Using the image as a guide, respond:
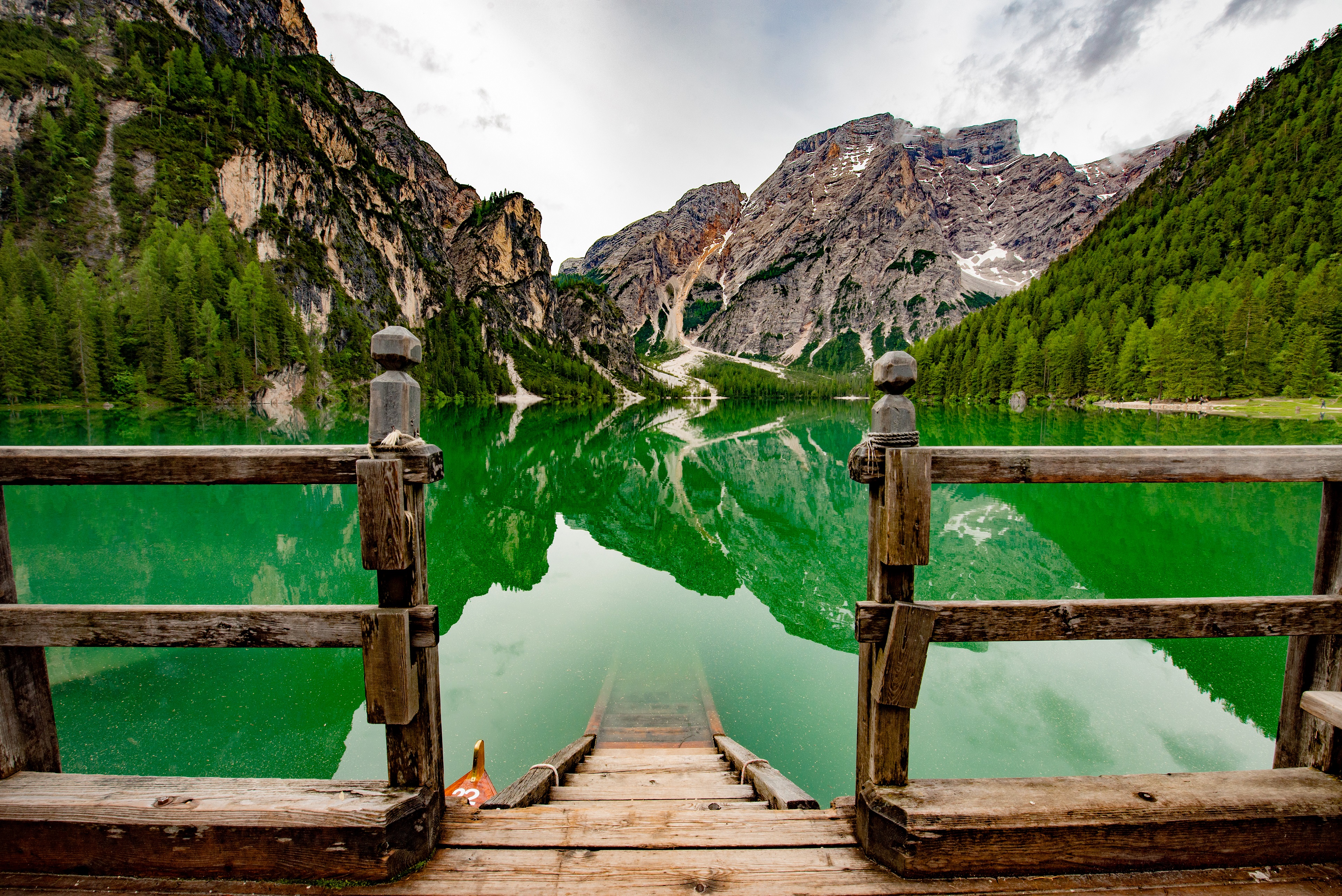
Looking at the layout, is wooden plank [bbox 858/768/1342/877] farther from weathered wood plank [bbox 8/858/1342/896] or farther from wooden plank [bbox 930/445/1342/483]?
wooden plank [bbox 930/445/1342/483]

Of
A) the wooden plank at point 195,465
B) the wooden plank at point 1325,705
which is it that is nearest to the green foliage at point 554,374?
the wooden plank at point 195,465

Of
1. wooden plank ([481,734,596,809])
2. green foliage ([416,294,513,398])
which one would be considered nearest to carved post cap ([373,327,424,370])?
wooden plank ([481,734,596,809])

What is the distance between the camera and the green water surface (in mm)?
7047

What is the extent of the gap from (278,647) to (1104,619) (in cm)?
459

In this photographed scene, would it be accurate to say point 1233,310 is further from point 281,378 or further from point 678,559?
point 281,378

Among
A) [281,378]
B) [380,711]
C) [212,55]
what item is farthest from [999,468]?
[212,55]

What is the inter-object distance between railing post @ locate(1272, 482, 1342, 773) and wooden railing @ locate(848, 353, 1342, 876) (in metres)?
0.01

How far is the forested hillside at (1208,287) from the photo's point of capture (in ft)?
177

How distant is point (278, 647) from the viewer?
285 cm

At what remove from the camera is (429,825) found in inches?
114

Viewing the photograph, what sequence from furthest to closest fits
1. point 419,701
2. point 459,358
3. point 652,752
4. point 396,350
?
point 459,358 < point 652,752 < point 419,701 < point 396,350

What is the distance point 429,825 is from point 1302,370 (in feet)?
250

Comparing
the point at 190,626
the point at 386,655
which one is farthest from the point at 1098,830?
the point at 190,626

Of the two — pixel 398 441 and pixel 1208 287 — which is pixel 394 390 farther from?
pixel 1208 287
